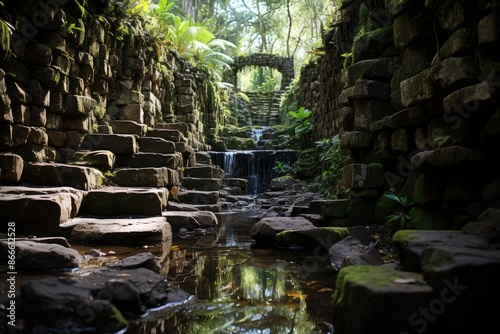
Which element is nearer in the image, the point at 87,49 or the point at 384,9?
the point at 384,9

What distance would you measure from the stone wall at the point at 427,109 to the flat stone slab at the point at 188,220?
2621 millimetres

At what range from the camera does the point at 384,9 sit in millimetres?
6262

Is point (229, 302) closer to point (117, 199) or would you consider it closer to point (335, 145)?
point (117, 199)

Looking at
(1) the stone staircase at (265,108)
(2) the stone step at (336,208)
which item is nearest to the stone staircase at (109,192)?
(2) the stone step at (336,208)

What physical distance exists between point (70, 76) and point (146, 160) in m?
2.23

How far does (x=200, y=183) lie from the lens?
1036 cm

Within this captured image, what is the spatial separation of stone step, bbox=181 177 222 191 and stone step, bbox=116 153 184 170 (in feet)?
4.03

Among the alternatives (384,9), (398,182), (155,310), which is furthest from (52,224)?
(384,9)

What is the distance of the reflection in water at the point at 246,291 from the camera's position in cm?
265

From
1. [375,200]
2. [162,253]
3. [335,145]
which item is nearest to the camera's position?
[162,253]

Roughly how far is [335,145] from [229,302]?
7.24m

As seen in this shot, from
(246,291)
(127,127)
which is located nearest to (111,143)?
(127,127)

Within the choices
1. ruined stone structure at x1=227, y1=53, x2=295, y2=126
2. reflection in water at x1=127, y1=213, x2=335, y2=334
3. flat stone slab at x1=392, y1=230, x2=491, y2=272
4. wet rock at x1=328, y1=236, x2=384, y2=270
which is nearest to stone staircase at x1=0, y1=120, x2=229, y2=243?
reflection in water at x1=127, y1=213, x2=335, y2=334

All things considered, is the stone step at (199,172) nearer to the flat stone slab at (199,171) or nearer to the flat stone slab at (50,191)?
the flat stone slab at (199,171)
